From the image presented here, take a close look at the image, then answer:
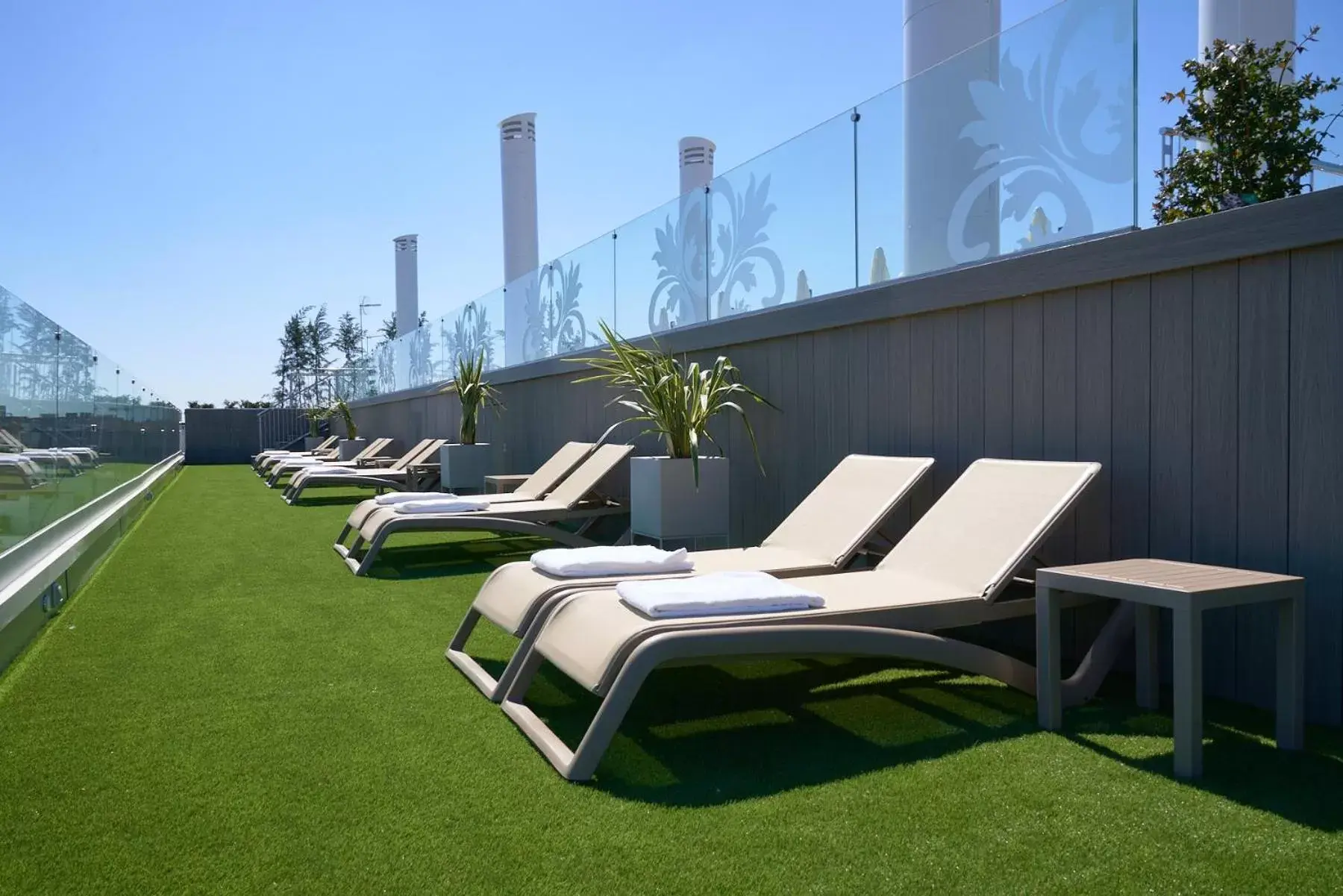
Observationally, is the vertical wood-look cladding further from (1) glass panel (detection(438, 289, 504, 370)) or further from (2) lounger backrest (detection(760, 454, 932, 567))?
(1) glass panel (detection(438, 289, 504, 370))

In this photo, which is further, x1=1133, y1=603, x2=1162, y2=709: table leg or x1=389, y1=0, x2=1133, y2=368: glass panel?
x1=389, y1=0, x2=1133, y2=368: glass panel

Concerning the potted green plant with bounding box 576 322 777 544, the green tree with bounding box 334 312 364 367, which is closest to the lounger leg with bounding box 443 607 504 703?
the potted green plant with bounding box 576 322 777 544

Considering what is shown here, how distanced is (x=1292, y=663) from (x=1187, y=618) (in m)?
0.47

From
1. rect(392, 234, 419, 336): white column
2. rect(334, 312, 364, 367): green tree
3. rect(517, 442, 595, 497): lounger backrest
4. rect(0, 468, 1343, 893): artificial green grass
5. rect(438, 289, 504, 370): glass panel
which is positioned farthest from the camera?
rect(334, 312, 364, 367): green tree

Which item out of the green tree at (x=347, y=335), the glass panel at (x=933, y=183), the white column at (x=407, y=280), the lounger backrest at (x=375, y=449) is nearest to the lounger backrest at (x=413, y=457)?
the lounger backrest at (x=375, y=449)

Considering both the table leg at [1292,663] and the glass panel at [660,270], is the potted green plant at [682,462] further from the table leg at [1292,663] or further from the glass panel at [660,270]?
the table leg at [1292,663]

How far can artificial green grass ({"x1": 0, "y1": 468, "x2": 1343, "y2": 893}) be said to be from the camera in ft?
6.68

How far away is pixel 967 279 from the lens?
425 centimetres

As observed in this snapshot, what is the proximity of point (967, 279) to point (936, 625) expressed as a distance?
177 cm

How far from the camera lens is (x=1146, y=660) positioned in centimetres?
319

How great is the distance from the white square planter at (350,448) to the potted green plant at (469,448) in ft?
23.7

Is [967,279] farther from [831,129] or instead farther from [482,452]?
[482,452]

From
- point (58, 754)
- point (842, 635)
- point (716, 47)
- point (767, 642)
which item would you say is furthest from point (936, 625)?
point (716, 47)

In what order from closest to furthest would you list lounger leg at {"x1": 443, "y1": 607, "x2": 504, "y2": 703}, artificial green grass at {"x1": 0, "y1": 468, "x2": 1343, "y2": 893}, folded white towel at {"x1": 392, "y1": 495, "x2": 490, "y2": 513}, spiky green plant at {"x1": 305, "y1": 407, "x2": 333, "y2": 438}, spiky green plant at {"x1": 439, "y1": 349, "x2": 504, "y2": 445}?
artificial green grass at {"x1": 0, "y1": 468, "x2": 1343, "y2": 893}, lounger leg at {"x1": 443, "y1": 607, "x2": 504, "y2": 703}, folded white towel at {"x1": 392, "y1": 495, "x2": 490, "y2": 513}, spiky green plant at {"x1": 439, "y1": 349, "x2": 504, "y2": 445}, spiky green plant at {"x1": 305, "y1": 407, "x2": 333, "y2": 438}
